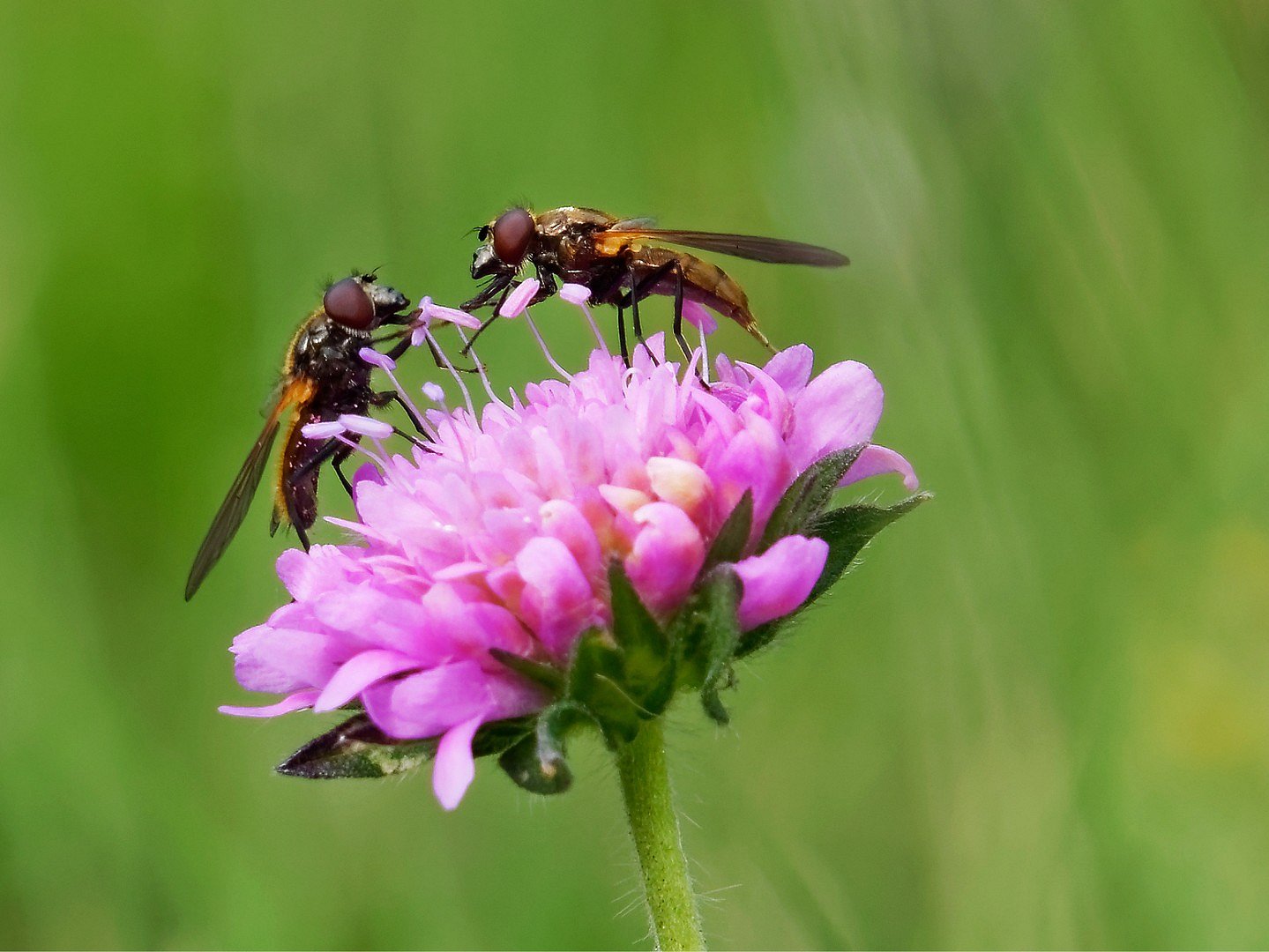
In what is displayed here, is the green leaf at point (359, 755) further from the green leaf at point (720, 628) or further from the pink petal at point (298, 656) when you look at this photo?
the green leaf at point (720, 628)

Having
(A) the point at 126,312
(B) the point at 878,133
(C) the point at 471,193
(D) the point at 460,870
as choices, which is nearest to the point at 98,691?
(D) the point at 460,870

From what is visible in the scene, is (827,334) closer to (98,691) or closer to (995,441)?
(995,441)

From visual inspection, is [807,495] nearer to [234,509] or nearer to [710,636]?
[710,636]

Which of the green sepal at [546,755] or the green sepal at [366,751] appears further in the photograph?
the green sepal at [366,751]

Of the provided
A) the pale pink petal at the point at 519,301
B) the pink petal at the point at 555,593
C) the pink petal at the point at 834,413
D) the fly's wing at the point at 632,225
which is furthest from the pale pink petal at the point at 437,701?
the fly's wing at the point at 632,225

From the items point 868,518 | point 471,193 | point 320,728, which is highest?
point 471,193

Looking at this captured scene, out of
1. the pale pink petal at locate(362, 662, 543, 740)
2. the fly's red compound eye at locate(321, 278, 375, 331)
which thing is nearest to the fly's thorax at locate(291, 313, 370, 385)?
the fly's red compound eye at locate(321, 278, 375, 331)

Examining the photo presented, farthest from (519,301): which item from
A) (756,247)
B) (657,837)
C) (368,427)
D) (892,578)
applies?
(892,578)

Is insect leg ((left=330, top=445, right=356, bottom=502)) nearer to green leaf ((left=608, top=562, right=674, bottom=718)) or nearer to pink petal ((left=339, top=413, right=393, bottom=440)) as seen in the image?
pink petal ((left=339, top=413, right=393, bottom=440))
